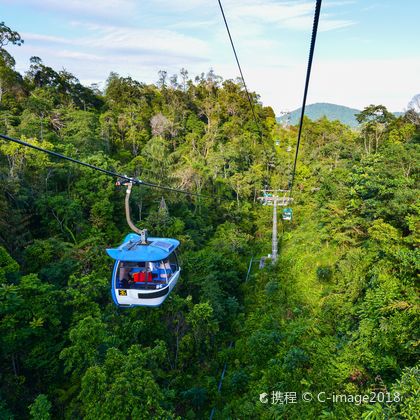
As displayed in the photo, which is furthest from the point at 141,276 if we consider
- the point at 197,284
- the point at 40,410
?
the point at 197,284

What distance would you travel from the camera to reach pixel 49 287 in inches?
398

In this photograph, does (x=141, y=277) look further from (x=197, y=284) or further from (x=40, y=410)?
(x=197, y=284)

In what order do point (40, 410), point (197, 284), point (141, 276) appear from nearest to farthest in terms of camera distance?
point (40, 410) < point (141, 276) < point (197, 284)

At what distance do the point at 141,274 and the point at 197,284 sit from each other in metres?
8.23

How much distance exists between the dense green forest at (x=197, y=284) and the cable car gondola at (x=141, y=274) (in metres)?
1.99

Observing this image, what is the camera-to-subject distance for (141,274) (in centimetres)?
745

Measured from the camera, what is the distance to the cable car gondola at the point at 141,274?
669cm

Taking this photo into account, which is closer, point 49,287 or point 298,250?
point 49,287

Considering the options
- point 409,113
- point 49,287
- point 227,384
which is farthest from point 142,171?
point 409,113

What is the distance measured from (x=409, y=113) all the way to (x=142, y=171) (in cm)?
2246

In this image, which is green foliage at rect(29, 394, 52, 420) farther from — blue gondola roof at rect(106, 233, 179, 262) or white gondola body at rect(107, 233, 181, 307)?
blue gondola roof at rect(106, 233, 179, 262)

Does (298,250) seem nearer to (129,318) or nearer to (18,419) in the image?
(129,318)

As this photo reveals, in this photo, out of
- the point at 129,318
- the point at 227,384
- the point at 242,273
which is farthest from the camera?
the point at 242,273

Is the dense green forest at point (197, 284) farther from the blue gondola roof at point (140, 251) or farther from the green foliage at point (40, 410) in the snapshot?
the blue gondola roof at point (140, 251)
